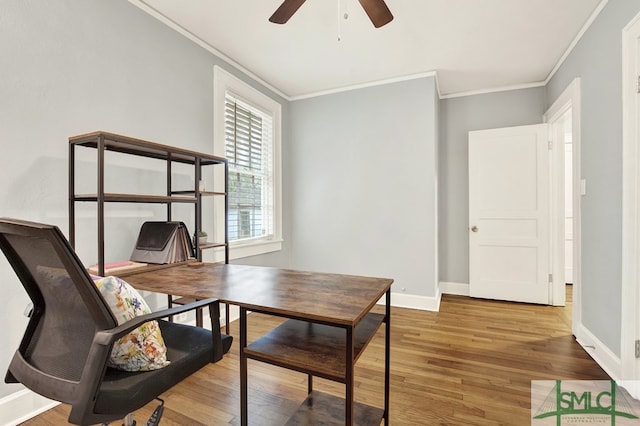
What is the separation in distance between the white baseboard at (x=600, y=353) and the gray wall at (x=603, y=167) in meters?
0.05

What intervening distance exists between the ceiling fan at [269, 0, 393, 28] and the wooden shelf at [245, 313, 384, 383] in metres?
1.70

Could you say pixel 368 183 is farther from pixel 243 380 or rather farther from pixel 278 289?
pixel 243 380

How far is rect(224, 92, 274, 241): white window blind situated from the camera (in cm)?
319

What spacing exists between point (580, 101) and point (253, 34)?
2.87 metres

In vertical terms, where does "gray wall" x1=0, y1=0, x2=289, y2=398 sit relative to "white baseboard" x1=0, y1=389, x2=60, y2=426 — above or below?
above

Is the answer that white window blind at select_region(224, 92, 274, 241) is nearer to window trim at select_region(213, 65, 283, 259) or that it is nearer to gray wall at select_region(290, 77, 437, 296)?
window trim at select_region(213, 65, 283, 259)

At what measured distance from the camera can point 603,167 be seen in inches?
86.0

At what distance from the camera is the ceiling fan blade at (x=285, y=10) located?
171cm

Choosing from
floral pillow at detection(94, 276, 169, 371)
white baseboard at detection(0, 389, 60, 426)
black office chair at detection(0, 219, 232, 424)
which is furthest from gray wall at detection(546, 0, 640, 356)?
white baseboard at detection(0, 389, 60, 426)

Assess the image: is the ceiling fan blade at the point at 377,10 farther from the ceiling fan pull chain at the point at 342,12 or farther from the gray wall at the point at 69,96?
the gray wall at the point at 69,96

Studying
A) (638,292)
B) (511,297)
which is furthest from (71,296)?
(511,297)

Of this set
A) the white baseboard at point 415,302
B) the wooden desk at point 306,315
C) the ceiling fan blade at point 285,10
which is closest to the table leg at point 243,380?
the wooden desk at point 306,315

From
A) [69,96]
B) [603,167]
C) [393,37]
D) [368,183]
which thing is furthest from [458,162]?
Result: [69,96]

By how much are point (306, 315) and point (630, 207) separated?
2.14m
